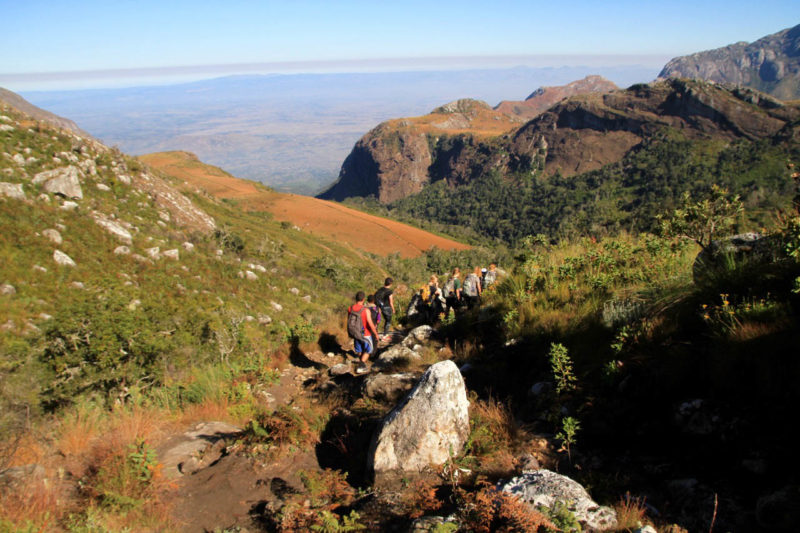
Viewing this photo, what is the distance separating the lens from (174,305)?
36.1 ft

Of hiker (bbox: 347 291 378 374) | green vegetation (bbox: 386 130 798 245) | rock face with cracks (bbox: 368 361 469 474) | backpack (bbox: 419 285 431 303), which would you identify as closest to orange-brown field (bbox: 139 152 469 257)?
green vegetation (bbox: 386 130 798 245)

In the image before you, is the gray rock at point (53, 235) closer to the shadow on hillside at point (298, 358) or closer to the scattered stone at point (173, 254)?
the scattered stone at point (173, 254)

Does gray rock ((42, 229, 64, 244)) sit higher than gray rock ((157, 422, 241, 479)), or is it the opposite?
gray rock ((42, 229, 64, 244))

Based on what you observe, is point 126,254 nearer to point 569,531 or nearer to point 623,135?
point 569,531

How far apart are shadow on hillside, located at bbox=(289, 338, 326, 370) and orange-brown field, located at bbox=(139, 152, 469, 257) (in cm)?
3448

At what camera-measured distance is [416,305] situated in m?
10.7

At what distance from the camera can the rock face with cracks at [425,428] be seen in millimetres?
3889

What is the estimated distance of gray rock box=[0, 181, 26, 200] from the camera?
39.3 feet

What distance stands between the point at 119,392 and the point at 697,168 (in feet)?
437

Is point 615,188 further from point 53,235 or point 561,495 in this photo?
point 561,495

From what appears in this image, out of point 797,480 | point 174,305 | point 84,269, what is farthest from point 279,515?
point 84,269

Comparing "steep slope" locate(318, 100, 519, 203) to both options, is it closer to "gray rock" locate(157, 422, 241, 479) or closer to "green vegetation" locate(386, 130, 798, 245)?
"green vegetation" locate(386, 130, 798, 245)

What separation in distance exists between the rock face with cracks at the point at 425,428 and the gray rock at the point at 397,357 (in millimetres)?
2746

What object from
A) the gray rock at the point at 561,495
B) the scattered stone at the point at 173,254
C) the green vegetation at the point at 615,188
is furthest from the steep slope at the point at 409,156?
the gray rock at the point at 561,495
